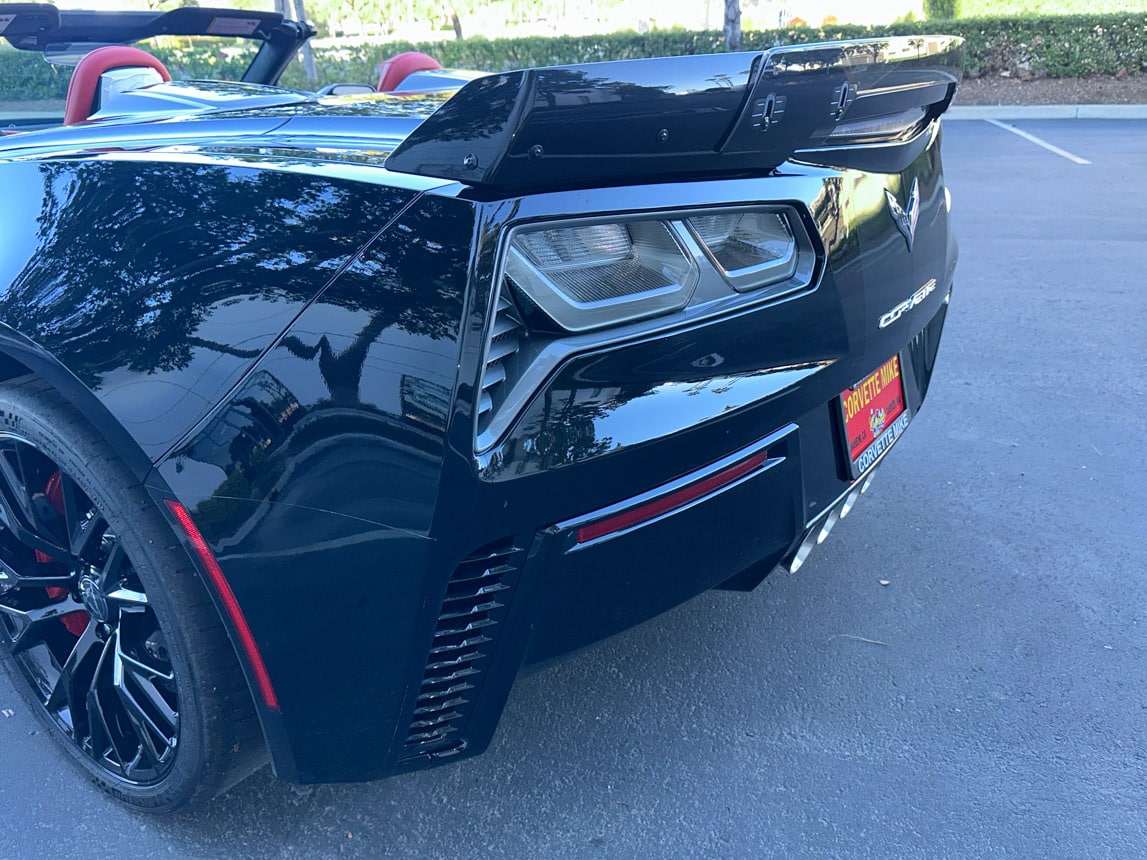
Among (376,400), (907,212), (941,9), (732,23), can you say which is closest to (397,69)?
Answer: (907,212)

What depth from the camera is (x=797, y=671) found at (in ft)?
7.86

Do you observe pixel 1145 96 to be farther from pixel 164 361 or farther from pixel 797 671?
pixel 164 361

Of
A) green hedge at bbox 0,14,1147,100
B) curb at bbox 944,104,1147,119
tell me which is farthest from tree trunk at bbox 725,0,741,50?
curb at bbox 944,104,1147,119

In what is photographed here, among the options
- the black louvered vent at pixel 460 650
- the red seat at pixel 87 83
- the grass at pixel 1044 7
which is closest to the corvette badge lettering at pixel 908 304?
the black louvered vent at pixel 460 650

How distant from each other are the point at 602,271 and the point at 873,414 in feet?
2.98

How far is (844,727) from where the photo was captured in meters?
2.21

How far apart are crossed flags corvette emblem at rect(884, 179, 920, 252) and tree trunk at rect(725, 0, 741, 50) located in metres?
15.0

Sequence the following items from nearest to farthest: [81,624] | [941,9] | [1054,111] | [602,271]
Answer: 1. [602,271]
2. [81,624]
3. [1054,111]
4. [941,9]

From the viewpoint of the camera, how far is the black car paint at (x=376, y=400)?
1.42 metres

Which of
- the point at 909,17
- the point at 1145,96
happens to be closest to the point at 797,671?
the point at 1145,96

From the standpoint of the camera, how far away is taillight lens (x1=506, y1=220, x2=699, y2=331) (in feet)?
4.73

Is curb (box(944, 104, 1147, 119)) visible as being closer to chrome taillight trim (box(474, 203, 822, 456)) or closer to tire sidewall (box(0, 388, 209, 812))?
chrome taillight trim (box(474, 203, 822, 456))

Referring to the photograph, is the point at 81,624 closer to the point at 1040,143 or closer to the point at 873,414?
the point at 873,414

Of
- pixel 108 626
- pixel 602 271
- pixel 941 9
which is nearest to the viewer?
pixel 602 271
